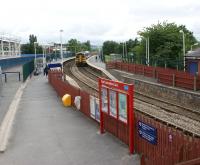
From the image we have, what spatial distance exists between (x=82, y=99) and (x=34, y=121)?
8.89 ft

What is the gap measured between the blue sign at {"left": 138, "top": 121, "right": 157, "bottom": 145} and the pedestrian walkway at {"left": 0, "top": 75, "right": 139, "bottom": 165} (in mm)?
833

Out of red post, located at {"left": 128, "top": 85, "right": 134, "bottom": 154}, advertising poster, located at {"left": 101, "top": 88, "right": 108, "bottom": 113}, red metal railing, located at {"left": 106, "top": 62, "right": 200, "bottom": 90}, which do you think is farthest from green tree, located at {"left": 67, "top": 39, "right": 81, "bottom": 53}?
red post, located at {"left": 128, "top": 85, "right": 134, "bottom": 154}

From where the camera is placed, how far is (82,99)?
19.2 metres

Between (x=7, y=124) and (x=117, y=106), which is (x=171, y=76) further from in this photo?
(x=117, y=106)

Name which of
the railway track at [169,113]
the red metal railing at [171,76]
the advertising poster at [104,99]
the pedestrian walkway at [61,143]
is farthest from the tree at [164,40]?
the advertising poster at [104,99]

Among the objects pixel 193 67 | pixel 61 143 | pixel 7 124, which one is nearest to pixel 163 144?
pixel 61 143

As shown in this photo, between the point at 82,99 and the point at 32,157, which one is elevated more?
the point at 82,99

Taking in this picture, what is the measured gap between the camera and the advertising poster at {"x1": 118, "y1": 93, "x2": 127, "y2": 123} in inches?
504

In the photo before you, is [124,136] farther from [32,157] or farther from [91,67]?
[91,67]

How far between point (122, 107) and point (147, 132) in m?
1.80

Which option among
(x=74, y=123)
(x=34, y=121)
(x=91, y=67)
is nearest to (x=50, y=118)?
(x=34, y=121)

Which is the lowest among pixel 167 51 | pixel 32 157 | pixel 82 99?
pixel 32 157

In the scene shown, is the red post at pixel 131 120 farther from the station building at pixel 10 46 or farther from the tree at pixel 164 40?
the station building at pixel 10 46

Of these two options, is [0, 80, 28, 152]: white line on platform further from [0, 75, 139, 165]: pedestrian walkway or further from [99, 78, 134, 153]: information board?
[99, 78, 134, 153]: information board
